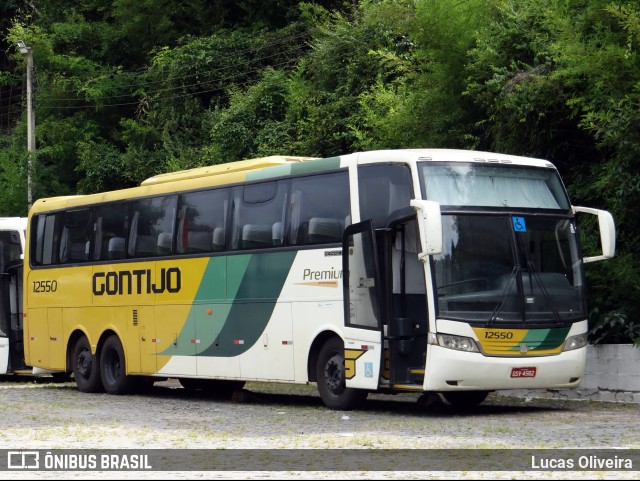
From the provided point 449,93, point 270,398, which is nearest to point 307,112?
point 449,93

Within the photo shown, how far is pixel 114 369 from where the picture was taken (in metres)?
24.2

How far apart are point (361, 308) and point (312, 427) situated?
102 inches

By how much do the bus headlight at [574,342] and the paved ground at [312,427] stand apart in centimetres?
88

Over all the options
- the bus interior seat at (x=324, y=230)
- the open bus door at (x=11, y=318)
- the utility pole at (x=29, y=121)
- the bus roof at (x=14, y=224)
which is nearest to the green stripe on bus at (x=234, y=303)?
the bus interior seat at (x=324, y=230)

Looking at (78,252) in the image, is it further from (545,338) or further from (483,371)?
(545,338)

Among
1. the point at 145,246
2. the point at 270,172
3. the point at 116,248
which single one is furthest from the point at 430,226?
the point at 116,248

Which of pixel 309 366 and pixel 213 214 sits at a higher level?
pixel 213 214

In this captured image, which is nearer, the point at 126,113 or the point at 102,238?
the point at 102,238

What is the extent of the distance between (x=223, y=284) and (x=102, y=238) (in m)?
4.49

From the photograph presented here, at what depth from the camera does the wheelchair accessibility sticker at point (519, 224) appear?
1719 centimetres

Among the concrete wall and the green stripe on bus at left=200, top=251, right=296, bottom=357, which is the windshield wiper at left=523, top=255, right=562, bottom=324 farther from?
the green stripe on bus at left=200, top=251, right=296, bottom=357

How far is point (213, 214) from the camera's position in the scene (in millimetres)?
21031

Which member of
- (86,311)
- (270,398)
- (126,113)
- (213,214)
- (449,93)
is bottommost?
(270,398)

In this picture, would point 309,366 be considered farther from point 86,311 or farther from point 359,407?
point 86,311
